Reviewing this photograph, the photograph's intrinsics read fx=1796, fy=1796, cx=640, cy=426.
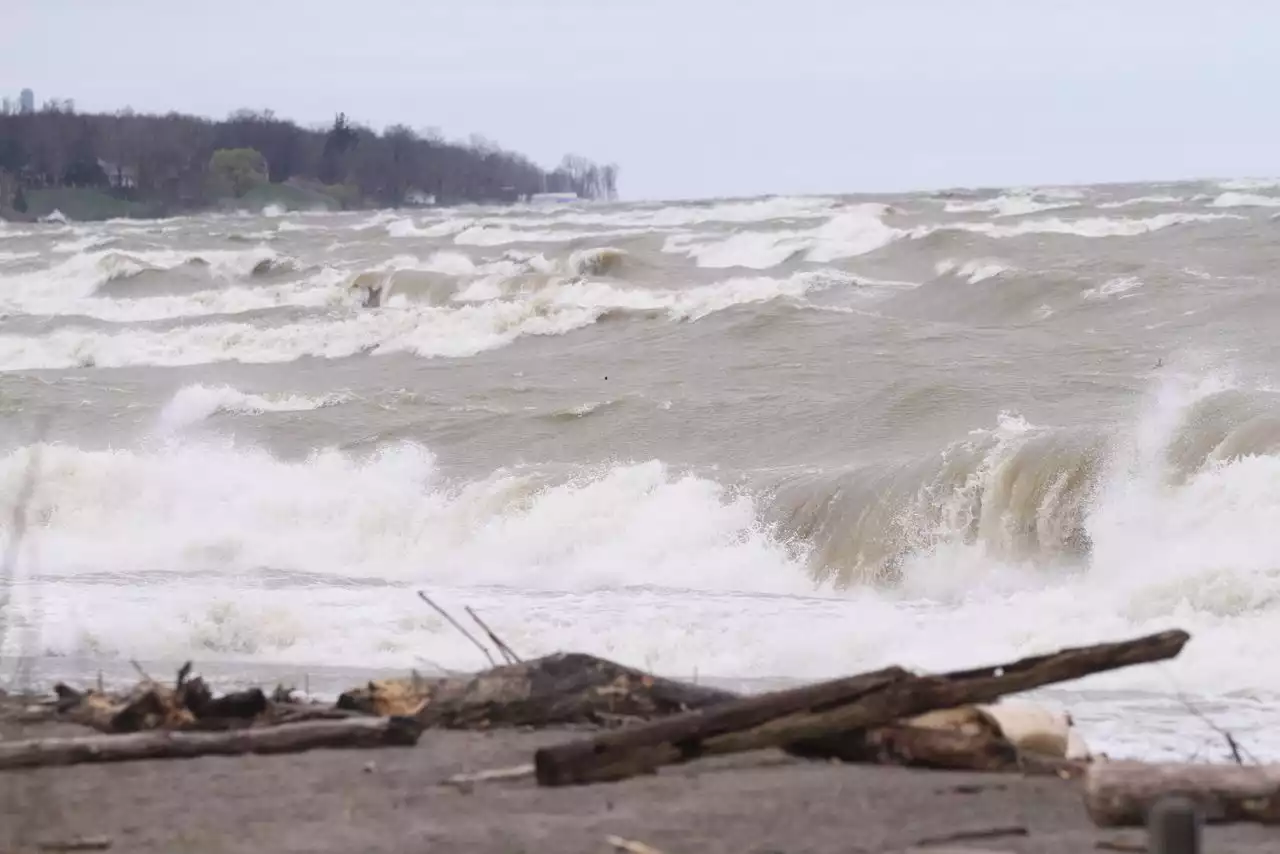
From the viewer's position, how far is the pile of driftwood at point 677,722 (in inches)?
165

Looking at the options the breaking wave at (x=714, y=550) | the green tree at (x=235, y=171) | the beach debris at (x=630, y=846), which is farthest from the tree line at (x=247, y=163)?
the beach debris at (x=630, y=846)

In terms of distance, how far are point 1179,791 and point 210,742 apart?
2.56 meters

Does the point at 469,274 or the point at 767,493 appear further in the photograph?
the point at 469,274

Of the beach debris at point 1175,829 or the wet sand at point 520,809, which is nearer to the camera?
the beach debris at point 1175,829

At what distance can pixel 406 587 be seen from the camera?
1142 cm

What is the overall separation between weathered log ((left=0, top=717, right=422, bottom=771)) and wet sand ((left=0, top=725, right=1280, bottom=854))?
37 millimetres

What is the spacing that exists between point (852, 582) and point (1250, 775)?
733 cm

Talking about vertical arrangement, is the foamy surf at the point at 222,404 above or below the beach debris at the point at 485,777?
below

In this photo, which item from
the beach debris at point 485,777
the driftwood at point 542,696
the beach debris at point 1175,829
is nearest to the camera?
the beach debris at point 1175,829

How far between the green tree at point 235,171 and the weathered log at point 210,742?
101m

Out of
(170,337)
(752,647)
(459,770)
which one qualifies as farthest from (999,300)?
(459,770)

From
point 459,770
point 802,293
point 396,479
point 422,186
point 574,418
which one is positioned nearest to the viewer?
point 459,770

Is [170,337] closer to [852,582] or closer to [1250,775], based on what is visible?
[852,582]

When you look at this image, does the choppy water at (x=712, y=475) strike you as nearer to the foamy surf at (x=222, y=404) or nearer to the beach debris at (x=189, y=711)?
the foamy surf at (x=222, y=404)
